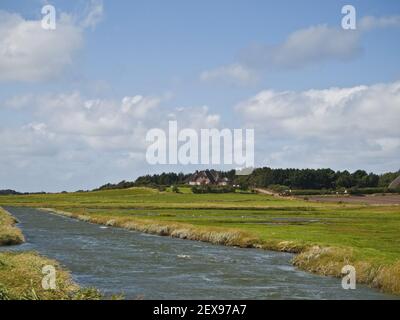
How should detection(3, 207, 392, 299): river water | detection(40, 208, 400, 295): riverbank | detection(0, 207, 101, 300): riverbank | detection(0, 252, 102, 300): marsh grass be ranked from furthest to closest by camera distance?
detection(40, 208, 400, 295): riverbank < detection(3, 207, 392, 299): river water < detection(0, 207, 101, 300): riverbank < detection(0, 252, 102, 300): marsh grass

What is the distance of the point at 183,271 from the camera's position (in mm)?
40625

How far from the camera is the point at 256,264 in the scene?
145ft

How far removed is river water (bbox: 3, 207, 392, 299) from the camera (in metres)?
32.1

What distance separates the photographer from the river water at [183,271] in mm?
32094

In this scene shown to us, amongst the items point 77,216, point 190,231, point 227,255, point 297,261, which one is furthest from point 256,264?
point 77,216

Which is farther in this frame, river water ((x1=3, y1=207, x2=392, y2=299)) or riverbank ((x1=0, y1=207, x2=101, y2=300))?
river water ((x1=3, y1=207, x2=392, y2=299))

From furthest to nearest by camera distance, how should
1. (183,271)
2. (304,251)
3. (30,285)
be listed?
(304,251) < (183,271) < (30,285)

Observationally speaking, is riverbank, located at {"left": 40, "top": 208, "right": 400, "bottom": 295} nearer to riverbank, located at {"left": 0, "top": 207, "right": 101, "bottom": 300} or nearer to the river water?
the river water

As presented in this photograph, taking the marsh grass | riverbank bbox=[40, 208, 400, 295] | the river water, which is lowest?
the river water

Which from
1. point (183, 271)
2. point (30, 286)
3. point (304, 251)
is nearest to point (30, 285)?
point (30, 286)

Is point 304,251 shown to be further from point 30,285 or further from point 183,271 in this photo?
point 30,285

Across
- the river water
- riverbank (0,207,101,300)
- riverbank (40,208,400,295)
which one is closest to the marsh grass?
riverbank (0,207,101,300)

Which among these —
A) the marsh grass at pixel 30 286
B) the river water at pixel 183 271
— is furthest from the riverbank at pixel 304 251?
the marsh grass at pixel 30 286

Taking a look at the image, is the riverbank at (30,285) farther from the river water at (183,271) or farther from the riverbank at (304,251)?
the riverbank at (304,251)
